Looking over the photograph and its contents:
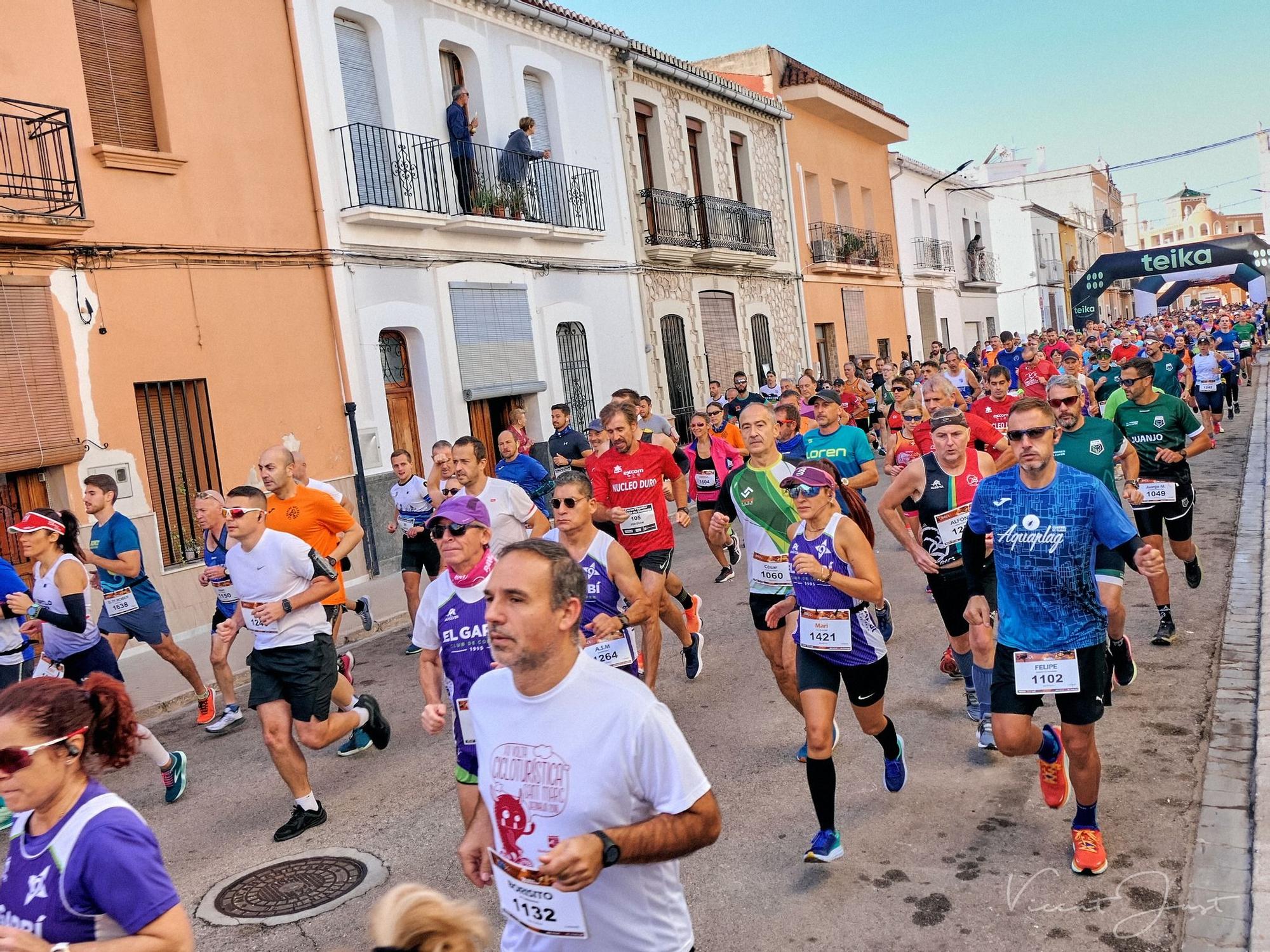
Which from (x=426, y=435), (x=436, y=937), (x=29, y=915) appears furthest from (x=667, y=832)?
(x=426, y=435)

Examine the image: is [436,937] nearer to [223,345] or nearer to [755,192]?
[223,345]

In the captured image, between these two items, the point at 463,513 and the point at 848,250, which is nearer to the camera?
the point at 463,513

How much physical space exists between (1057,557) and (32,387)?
9.60 m

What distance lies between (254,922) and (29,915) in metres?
2.40

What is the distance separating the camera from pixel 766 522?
20.5ft

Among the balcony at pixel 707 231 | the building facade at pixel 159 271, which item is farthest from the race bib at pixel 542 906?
the balcony at pixel 707 231

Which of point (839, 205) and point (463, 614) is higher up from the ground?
point (839, 205)

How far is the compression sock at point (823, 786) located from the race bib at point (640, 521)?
3316 mm

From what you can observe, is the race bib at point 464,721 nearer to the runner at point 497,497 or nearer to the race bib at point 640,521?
the runner at point 497,497

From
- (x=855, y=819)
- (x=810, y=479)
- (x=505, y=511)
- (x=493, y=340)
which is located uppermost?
(x=493, y=340)

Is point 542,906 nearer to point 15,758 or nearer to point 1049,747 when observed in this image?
point 15,758

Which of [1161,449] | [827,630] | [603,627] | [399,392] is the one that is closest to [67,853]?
[603,627]

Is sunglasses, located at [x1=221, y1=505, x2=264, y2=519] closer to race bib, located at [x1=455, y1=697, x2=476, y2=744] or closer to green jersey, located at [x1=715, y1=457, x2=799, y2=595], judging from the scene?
race bib, located at [x1=455, y1=697, x2=476, y2=744]

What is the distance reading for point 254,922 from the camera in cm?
468
